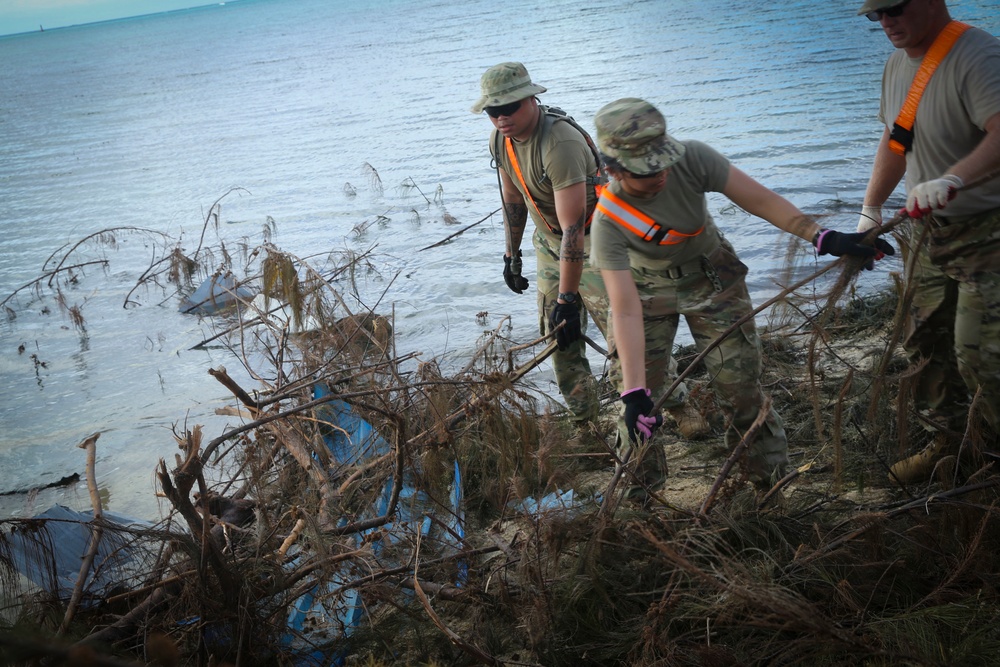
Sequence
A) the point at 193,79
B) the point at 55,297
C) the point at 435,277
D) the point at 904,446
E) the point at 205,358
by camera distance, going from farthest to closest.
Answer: the point at 193,79, the point at 55,297, the point at 435,277, the point at 205,358, the point at 904,446

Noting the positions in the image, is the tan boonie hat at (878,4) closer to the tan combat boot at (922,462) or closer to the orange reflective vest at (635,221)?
the orange reflective vest at (635,221)

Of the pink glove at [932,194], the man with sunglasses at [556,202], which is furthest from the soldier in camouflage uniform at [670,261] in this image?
the man with sunglasses at [556,202]

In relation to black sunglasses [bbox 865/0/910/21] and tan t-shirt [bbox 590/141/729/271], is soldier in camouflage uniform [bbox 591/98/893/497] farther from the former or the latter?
black sunglasses [bbox 865/0/910/21]

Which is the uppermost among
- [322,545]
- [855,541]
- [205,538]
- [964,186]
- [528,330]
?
[964,186]

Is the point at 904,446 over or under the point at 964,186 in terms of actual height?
under

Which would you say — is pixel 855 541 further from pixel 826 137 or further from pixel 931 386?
pixel 826 137

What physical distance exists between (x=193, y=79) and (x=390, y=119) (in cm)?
2166

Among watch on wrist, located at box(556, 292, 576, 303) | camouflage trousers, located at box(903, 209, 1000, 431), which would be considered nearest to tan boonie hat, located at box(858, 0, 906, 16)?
camouflage trousers, located at box(903, 209, 1000, 431)

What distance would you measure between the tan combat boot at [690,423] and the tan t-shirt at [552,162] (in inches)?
47.3

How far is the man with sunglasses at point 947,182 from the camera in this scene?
2.84 metres

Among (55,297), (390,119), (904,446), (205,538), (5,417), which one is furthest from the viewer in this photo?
(390,119)

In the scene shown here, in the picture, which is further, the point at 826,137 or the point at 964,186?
the point at 826,137

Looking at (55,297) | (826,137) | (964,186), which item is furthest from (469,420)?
(826,137)

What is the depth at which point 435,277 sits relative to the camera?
29.1 feet
